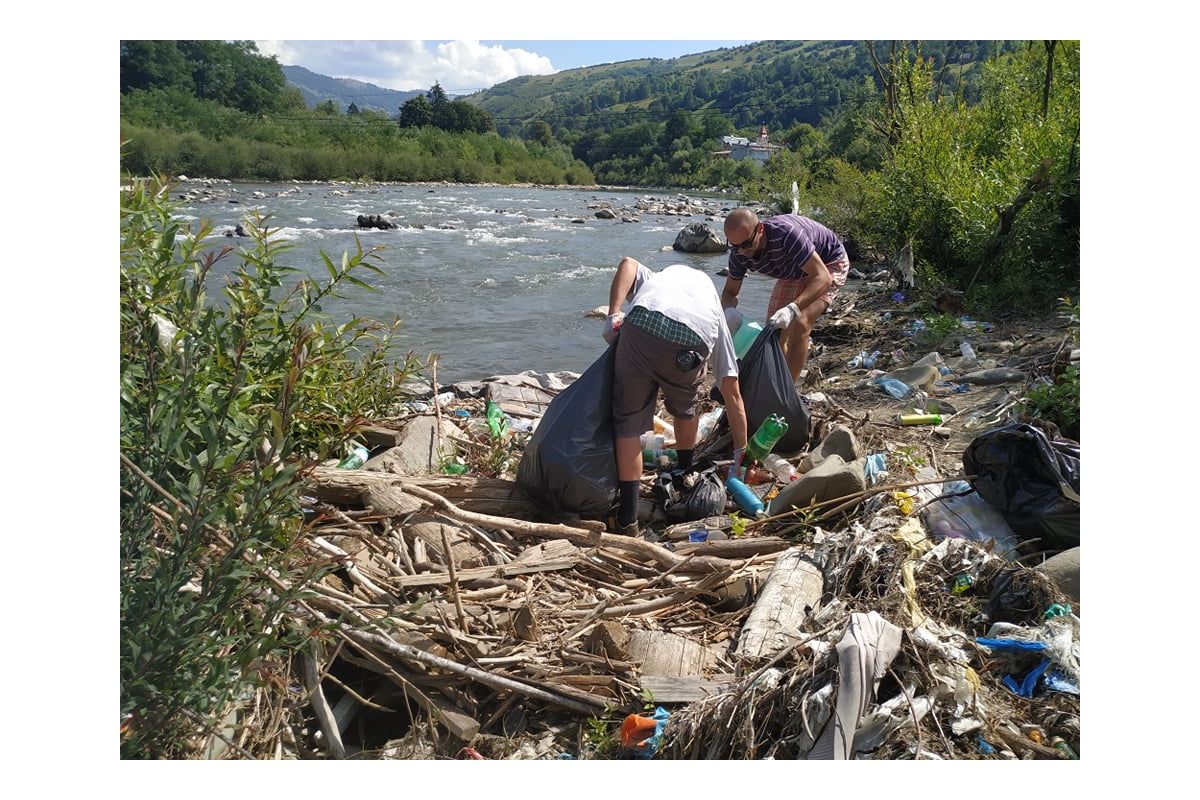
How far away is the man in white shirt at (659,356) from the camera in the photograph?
3.49 meters

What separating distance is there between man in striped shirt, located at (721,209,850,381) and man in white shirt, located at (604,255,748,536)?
1.05m

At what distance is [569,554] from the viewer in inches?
124

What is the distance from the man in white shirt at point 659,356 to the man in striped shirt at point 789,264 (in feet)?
3.44

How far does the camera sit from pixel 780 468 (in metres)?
4.18

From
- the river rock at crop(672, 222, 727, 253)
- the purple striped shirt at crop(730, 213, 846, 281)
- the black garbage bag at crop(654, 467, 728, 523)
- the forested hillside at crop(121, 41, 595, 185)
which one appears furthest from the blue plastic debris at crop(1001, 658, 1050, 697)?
the river rock at crop(672, 222, 727, 253)

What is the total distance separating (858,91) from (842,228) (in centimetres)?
1454

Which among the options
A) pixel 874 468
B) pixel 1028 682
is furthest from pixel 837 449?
pixel 1028 682

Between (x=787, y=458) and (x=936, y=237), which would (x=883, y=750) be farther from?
(x=936, y=237)

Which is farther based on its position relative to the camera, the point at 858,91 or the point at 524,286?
the point at 858,91

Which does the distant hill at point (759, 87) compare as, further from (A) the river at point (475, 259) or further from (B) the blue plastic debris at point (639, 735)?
(B) the blue plastic debris at point (639, 735)

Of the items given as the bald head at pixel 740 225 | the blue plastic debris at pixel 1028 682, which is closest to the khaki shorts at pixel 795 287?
the bald head at pixel 740 225

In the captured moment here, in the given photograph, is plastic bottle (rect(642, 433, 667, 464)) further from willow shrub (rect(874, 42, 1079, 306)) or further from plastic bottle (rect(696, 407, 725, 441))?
willow shrub (rect(874, 42, 1079, 306))

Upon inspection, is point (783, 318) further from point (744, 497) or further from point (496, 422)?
point (496, 422)

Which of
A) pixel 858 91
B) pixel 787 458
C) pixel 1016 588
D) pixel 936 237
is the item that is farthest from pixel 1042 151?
pixel 858 91
